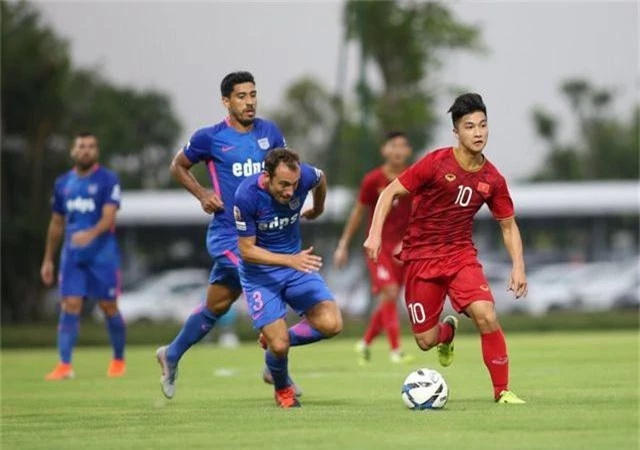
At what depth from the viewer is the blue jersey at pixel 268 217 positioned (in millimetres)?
12508

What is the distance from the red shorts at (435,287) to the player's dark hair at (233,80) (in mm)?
2168

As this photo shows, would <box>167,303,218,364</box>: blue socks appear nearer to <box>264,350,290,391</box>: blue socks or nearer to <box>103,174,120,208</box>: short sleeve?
<box>264,350,290,391</box>: blue socks

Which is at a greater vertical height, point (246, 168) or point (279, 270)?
point (246, 168)

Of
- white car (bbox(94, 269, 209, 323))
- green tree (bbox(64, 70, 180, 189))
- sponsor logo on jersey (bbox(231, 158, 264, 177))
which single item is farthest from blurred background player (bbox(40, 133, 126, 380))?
white car (bbox(94, 269, 209, 323))

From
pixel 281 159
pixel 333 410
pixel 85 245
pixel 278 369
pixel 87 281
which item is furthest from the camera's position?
pixel 87 281

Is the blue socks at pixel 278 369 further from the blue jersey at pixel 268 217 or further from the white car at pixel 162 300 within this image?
the white car at pixel 162 300

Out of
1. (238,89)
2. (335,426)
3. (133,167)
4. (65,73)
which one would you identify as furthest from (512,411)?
(133,167)

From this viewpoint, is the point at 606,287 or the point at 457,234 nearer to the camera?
the point at 457,234

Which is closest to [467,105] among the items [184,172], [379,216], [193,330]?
[379,216]

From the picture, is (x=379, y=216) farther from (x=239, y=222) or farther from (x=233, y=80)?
(x=233, y=80)

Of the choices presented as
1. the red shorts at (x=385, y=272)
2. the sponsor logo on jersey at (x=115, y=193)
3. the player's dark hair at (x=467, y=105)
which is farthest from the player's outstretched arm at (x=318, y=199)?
the red shorts at (x=385, y=272)

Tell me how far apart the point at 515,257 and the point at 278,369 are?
2.07 metres

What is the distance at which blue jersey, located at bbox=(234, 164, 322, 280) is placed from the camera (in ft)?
41.0

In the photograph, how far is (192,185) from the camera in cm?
1417
